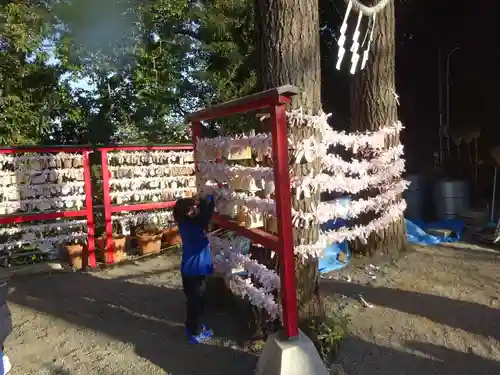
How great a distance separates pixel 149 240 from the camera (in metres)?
7.25

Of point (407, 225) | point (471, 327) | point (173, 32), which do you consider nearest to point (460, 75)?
point (407, 225)

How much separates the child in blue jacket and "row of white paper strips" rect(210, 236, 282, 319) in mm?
271

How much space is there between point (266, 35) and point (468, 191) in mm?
6636

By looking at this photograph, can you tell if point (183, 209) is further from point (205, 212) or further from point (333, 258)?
point (333, 258)

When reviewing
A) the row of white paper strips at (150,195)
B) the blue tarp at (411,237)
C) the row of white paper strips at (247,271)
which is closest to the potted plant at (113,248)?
the row of white paper strips at (150,195)

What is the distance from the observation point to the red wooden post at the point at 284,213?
2826mm

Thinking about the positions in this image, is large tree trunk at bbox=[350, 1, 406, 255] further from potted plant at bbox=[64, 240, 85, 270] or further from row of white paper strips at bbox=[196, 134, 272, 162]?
potted plant at bbox=[64, 240, 85, 270]

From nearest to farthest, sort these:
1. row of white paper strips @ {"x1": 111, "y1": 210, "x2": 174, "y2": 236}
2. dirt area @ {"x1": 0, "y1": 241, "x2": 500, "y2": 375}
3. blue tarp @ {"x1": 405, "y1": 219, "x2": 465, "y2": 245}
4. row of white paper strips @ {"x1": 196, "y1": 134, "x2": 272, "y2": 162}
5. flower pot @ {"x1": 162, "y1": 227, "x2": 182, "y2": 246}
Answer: row of white paper strips @ {"x1": 196, "y1": 134, "x2": 272, "y2": 162} < dirt area @ {"x1": 0, "y1": 241, "x2": 500, "y2": 375} < blue tarp @ {"x1": 405, "y1": 219, "x2": 465, "y2": 245} < row of white paper strips @ {"x1": 111, "y1": 210, "x2": 174, "y2": 236} < flower pot @ {"x1": 162, "y1": 227, "x2": 182, "y2": 246}

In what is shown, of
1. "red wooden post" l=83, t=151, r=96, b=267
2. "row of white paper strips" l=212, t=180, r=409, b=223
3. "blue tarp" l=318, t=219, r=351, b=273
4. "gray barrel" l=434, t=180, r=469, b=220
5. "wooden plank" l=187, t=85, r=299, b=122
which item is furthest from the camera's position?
"gray barrel" l=434, t=180, r=469, b=220

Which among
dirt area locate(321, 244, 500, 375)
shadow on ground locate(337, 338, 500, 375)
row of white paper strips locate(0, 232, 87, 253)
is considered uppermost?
row of white paper strips locate(0, 232, 87, 253)

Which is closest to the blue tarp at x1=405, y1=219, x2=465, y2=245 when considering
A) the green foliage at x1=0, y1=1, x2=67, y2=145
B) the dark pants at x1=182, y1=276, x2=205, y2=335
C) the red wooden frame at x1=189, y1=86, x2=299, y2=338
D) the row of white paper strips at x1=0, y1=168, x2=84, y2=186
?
the dark pants at x1=182, y1=276, x2=205, y2=335

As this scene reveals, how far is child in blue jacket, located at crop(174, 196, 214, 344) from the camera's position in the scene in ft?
12.0

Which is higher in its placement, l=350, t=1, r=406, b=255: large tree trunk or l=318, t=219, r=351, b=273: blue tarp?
l=350, t=1, r=406, b=255: large tree trunk

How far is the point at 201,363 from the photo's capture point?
3.45 m
